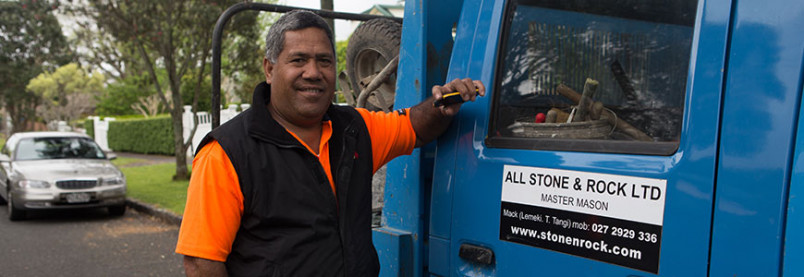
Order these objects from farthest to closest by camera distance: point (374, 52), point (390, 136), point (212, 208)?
point (374, 52) < point (390, 136) < point (212, 208)

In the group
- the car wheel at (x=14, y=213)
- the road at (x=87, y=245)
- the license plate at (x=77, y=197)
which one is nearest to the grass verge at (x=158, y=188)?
the road at (x=87, y=245)

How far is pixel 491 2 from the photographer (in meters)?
1.90

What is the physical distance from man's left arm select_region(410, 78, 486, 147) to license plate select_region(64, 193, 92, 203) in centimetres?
825

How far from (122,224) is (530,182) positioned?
8.50 m

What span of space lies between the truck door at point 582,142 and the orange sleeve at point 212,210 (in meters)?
0.65

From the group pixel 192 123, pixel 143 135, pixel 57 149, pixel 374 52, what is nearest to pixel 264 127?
pixel 374 52

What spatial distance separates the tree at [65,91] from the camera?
28636 millimetres

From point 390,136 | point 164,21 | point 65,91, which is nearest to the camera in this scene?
point 390,136

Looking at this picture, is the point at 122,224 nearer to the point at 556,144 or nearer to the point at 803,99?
the point at 556,144

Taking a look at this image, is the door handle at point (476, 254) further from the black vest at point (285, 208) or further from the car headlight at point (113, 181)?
the car headlight at point (113, 181)

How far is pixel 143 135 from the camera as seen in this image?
74.3 feet

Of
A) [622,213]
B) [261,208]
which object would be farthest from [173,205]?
[622,213]

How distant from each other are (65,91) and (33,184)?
24530mm

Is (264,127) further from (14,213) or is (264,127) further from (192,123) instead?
(192,123)
